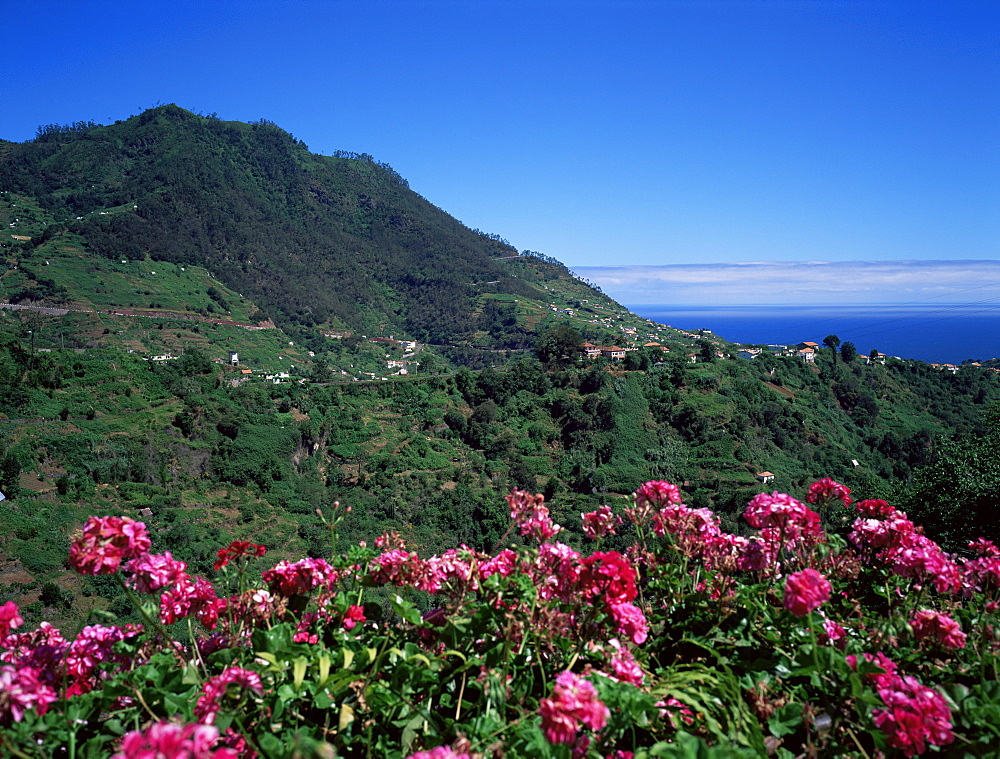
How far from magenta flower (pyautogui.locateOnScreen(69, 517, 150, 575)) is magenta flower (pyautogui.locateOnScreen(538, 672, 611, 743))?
834 mm

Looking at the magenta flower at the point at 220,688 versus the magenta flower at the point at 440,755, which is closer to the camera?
the magenta flower at the point at 440,755

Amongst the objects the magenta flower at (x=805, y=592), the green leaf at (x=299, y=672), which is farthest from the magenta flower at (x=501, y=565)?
the magenta flower at (x=805, y=592)

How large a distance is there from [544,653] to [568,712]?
1.31 feet

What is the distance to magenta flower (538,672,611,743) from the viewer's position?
0.84m

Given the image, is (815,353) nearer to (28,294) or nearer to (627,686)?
(627,686)

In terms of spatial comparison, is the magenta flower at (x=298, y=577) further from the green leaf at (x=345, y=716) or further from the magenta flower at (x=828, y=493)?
the magenta flower at (x=828, y=493)

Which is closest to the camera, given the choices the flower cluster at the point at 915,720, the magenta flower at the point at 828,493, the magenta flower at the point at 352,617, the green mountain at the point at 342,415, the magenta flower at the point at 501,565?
the flower cluster at the point at 915,720

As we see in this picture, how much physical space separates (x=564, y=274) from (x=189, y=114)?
2360 inches

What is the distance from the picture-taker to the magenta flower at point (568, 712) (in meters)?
0.84

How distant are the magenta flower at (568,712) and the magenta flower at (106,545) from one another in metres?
0.83

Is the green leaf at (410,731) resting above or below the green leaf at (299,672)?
below

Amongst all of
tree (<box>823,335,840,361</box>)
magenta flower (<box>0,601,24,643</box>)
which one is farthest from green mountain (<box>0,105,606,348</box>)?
magenta flower (<box>0,601,24,643</box>)

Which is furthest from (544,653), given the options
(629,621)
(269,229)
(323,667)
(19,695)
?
(269,229)

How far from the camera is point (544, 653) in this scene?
1251 millimetres
